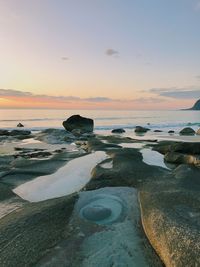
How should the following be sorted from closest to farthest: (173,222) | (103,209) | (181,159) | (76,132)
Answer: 1. (173,222)
2. (103,209)
3. (181,159)
4. (76,132)

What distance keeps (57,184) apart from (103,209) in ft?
10.1

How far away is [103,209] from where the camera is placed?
578 centimetres

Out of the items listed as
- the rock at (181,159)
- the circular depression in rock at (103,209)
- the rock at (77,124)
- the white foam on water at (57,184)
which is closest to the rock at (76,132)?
the rock at (77,124)

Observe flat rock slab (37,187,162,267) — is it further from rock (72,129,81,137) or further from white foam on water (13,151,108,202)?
rock (72,129,81,137)

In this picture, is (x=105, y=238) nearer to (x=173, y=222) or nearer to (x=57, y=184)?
(x=173, y=222)

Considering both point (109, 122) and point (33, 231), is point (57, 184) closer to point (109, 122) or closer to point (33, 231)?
point (33, 231)

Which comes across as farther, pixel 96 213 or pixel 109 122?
pixel 109 122

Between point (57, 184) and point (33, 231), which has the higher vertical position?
point (33, 231)

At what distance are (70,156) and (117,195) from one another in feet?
25.2

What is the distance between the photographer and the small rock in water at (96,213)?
5539 millimetres

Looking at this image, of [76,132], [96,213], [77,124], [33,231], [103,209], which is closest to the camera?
[33,231]

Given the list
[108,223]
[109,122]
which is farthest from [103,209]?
[109,122]

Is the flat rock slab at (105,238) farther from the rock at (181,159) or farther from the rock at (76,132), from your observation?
the rock at (76,132)

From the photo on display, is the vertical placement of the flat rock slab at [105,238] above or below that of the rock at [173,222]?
below
